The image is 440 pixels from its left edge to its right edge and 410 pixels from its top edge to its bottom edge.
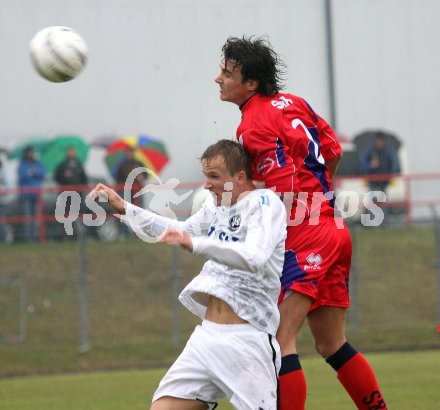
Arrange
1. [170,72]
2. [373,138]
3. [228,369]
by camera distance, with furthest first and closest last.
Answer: [373,138], [170,72], [228,369]

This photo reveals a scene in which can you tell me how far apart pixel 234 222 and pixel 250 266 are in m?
0.47

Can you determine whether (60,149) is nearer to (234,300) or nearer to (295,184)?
(295,184)

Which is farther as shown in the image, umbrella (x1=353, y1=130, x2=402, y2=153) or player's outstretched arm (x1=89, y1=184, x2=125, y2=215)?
umbrella (x1=353, y1=130, x2=402, y2=153)

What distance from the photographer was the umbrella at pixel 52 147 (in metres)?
17.9

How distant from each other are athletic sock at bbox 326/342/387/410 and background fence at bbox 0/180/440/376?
628 centimetres

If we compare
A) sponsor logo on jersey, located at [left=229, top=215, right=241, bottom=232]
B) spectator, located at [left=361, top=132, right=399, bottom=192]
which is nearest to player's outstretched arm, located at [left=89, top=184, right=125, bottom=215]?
sponsor logo on jersey, located at [left=229, top=215, right=241, bottom=232]

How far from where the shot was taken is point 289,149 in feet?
18.4

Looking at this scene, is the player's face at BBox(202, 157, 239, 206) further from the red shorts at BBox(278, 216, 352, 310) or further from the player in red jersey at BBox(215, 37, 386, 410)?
the red shorts at BBox(278, 216, 352, 310)

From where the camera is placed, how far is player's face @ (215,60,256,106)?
564 centimetres

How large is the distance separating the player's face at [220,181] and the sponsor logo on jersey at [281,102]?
74cm

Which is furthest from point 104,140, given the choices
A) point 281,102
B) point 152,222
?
point 152,222

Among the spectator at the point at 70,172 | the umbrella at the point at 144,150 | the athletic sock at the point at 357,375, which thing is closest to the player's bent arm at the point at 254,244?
the athletic sock at the point at 357,375

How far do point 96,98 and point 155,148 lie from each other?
1431 millimetres

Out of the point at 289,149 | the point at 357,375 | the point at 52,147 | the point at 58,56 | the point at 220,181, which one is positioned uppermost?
the point at 58,56
